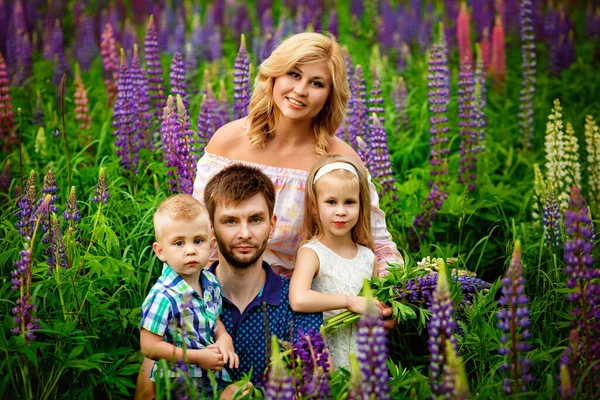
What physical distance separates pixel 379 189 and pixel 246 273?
5.12ft

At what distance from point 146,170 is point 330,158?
1.64 meters

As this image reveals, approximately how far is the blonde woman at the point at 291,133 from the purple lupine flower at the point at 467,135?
141cm

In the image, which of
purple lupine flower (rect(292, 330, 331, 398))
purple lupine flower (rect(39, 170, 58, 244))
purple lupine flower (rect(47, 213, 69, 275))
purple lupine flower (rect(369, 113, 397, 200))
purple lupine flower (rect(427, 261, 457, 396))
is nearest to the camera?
purple lupine flower (rect(427, 261, 457, 396))

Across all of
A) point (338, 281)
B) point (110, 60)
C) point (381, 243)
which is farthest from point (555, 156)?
point (110, 60)

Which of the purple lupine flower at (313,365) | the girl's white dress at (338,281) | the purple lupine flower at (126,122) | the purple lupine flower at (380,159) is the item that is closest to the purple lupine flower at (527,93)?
the purple lupine flower at (380,159)

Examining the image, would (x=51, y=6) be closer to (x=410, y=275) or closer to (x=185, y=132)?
(x=185, y=132)

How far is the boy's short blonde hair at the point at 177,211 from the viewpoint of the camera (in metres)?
3.25

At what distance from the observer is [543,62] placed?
7.98 metres

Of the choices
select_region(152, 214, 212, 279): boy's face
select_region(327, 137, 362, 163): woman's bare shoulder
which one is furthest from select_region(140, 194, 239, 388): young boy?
select_region(327, 137, 362, 163): woman's bare shoulder

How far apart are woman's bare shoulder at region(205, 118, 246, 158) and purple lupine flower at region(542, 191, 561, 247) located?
1.85 metres

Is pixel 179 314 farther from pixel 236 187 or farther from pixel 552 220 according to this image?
pixel 552 220

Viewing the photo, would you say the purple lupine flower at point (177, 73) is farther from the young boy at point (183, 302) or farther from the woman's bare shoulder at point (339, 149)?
the young boy at point (183, 302)

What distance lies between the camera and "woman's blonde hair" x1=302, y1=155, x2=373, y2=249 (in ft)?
12.7

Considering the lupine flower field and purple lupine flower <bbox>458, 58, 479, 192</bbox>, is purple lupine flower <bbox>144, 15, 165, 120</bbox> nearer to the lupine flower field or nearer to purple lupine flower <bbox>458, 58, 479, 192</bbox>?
the lupine flower field
